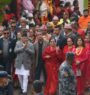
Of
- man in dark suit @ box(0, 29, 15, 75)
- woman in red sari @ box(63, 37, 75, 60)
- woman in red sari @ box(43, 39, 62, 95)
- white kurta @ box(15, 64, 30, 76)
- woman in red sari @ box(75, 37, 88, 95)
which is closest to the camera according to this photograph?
woman in red sari @ box(75, 37, 88, 95)

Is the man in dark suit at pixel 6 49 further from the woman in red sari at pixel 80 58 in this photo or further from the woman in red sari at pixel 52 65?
the woman in red sari at pixel 80 58

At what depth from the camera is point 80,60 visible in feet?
51.9

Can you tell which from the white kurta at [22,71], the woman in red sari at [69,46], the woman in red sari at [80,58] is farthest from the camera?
the white kurta at [22,71]

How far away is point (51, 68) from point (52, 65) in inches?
4.3

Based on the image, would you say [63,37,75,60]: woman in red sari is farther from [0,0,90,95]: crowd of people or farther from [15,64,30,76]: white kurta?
[15,64,30,76]: white kurta

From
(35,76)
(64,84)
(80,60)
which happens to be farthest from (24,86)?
(64,84)

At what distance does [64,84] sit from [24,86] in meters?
3.23

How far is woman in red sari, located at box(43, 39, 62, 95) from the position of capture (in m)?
16.2

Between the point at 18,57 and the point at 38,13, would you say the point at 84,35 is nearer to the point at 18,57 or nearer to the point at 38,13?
the point at 18,57

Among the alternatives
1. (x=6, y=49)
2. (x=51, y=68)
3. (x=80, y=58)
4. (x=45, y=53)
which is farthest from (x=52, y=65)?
(x=6, y=49)

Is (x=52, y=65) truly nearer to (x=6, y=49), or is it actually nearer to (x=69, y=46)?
(x=69, y=46)

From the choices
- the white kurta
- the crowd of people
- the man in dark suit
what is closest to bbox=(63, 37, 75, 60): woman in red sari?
the crowd of people

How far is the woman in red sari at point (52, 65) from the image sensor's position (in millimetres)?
16172

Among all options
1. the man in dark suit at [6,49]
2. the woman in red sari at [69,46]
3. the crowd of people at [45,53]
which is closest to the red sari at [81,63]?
the crowd of people at [45,53]
